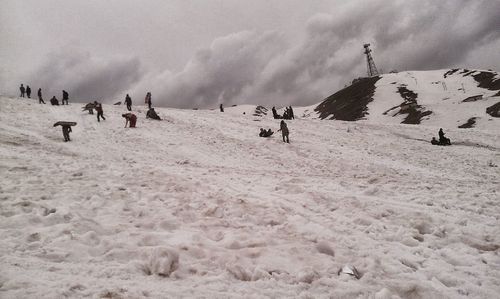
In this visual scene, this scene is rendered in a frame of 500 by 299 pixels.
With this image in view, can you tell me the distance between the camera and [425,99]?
302 feet

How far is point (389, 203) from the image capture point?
34.0ft

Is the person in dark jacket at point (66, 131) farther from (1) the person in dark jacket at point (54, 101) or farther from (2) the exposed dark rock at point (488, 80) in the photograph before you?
(2) the exposed dark rock at point (488, 80)

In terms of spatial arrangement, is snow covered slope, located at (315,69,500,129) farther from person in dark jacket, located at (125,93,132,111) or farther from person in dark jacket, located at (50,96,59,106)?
person in dark jacket, located at (50,96,59,106)

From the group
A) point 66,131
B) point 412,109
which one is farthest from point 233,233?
point 412,109

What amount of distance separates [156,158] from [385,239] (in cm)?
1396

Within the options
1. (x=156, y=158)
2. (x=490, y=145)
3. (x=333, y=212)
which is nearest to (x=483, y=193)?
(x=333, y=212)

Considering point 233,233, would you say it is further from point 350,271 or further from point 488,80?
point 488,80

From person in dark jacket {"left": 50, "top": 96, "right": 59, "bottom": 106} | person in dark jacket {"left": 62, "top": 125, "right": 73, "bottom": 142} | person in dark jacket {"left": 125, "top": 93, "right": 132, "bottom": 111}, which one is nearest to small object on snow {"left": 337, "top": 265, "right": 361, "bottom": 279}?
person in dark jacket {"left": 62, "top": 125, "right": 73, "bottom": 142}

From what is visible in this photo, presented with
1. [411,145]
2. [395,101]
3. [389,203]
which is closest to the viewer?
[389,203]

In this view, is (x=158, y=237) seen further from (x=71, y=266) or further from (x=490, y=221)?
(x=490, y=221)

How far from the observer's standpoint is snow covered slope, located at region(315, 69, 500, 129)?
69.4 metres

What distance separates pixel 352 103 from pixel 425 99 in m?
31.1

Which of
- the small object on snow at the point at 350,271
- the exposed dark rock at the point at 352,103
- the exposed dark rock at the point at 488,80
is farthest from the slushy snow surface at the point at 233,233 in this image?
the exposed dark rock at the point at 488,80

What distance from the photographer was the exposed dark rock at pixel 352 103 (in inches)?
4211
